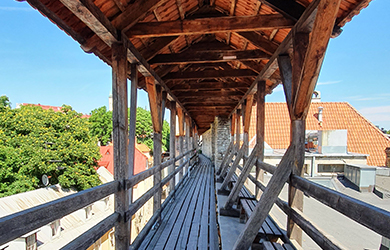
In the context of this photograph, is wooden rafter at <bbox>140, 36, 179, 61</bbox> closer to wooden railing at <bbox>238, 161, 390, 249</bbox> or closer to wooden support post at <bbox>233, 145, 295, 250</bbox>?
wooden support post at <bbox>233, 145, 295, 250</bbox>

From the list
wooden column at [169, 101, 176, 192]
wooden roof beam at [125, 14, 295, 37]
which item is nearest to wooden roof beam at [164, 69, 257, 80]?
wooden column at [169, 101, 176, 192]

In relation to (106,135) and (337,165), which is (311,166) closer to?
(337,165)

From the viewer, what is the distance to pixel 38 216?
1.22 meters

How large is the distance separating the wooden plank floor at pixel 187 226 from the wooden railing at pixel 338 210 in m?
1.34

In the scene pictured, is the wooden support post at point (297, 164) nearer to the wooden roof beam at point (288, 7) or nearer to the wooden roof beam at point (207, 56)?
the wooden roof beam at point (288, 7)

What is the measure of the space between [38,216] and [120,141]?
3.94 feet

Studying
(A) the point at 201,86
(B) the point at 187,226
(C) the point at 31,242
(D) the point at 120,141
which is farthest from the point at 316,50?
(C) the point at 31,242

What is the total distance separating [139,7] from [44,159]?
17037 millimetres

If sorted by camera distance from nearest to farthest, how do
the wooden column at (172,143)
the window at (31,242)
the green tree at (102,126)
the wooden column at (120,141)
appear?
the wooden column at (120,141), the wooden column at (172,143), the window at (31,242), the green tree at (102,126)

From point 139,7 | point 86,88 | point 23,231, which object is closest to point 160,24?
point 139,7

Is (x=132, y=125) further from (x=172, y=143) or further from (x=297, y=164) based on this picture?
(x=172, y=143)

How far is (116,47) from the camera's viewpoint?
248cm

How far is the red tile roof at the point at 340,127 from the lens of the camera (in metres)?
15.0

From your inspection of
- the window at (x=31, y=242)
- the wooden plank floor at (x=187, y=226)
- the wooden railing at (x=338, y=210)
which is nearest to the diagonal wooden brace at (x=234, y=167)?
the wooden plank floor at (x=187, y=226)
